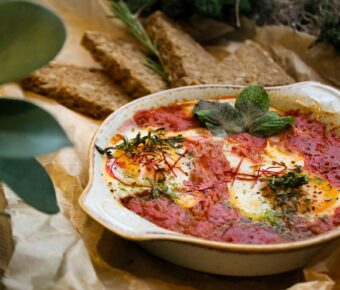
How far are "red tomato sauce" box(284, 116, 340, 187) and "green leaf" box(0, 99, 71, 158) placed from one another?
117cm

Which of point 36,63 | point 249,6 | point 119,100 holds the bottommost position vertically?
point 119,100

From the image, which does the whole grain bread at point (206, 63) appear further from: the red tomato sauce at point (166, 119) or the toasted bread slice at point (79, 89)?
the red tomato sauce at point (166, 119)

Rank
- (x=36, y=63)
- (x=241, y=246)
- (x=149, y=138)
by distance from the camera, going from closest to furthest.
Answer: (x=36, y=63) < (x=241, y=246) < (x=149, y=138)

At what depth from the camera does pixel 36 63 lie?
135 cm

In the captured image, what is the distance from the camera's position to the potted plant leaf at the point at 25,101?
49.4 inches

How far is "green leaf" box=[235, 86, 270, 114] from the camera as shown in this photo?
2.41 metres

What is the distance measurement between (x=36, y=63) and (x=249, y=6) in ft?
7.31

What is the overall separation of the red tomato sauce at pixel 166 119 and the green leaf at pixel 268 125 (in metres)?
0.24

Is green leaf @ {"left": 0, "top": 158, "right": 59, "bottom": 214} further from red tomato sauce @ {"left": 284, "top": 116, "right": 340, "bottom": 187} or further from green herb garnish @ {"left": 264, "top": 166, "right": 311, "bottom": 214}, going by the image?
red tomato sauce @ {"left": 284, "top": 116, "right": 340, "bottom": 187}

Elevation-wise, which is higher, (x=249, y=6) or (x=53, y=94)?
(x=249, y=6)

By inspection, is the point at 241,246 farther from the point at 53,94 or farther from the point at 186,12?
the point at 186,12

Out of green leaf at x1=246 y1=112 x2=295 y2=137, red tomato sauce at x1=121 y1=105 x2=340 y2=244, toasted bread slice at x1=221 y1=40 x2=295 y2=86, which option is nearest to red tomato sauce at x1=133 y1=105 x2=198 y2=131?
red tomato sauce at x1=121 y1=105 x2=340 y2=244

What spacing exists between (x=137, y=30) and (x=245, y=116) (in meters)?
1.16

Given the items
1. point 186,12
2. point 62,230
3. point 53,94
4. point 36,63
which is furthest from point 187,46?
point 36,63
